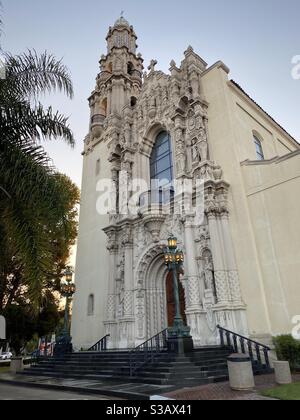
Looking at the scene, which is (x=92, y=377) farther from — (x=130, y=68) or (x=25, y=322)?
(x=130, y=68)

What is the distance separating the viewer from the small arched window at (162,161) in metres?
19.6

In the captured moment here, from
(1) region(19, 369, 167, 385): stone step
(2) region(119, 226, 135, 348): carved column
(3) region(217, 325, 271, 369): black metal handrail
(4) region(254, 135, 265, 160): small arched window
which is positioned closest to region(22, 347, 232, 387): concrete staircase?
(1) region(19, 369, 167, 385): stone step

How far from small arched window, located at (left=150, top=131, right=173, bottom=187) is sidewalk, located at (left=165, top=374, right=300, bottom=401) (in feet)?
40.5

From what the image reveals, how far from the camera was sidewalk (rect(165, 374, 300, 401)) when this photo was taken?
271 inches

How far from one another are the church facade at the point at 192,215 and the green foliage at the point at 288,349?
758mm

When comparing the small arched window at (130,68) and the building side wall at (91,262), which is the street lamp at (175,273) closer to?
the building side wall at (91,262)

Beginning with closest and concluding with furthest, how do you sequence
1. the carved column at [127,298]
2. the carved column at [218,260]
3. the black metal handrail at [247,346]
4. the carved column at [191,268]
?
the black metal handrail at [247,346], the carved column at [218,260], the carved column at [191,268], the carved column at [127,298]

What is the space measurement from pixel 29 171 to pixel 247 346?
402 inches

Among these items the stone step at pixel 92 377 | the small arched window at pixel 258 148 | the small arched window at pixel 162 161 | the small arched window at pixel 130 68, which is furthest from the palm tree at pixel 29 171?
the small arched window at pixel 130 68

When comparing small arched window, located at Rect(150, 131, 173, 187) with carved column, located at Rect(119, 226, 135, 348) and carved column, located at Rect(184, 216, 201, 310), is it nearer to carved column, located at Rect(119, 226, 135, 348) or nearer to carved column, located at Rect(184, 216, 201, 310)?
carved column, located at Rect(119, 226, 135, 348)

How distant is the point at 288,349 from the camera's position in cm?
1120

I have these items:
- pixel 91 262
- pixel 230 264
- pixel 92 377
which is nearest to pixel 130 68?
pixel 91 262
